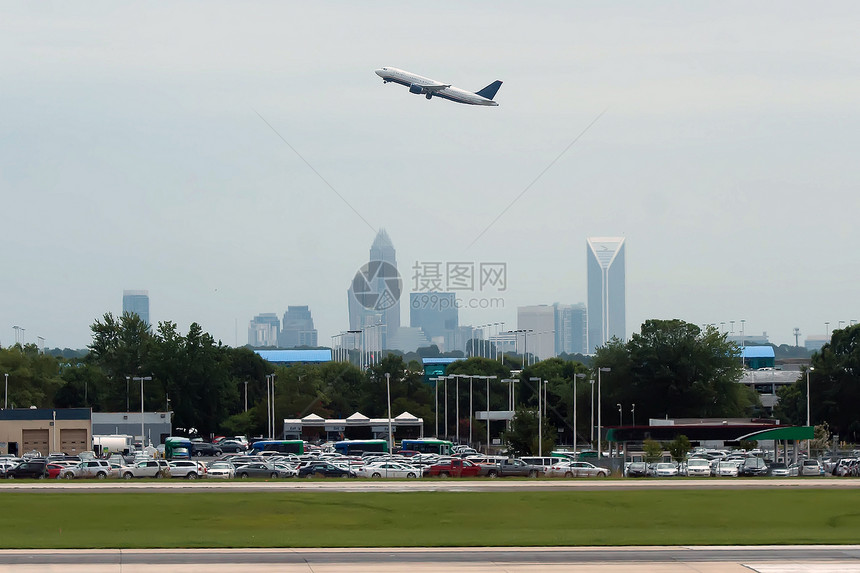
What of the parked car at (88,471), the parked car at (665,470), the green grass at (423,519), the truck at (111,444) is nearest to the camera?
the green grass at (423,519)

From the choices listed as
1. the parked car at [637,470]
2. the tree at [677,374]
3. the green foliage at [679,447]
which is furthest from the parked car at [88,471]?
the tree at [677,374]

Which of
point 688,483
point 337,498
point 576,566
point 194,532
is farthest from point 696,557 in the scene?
point 688,483

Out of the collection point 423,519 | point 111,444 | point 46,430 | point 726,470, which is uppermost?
point 423,519

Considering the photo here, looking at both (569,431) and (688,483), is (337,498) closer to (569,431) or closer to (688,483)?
(688,483)

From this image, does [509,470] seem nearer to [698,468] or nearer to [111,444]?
[698,468]

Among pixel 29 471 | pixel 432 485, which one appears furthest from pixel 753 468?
pixel 29 471

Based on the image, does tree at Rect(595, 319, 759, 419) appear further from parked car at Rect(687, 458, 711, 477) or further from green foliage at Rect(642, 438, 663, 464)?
parked car at Rect(687, 458, 711, 477)

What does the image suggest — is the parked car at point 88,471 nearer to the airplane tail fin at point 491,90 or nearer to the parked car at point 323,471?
the parked car at point 323,471
